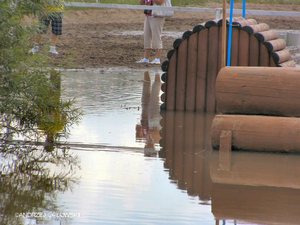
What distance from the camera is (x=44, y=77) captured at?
12.3 metres

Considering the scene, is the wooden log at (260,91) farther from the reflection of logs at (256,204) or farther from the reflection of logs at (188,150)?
the reflection of logs at (256,204)

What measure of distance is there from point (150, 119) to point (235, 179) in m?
4.05

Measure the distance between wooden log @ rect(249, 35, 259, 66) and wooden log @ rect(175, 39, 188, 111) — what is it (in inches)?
36.8

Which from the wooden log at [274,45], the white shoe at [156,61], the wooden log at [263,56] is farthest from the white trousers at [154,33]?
the wooden log at [263,56]

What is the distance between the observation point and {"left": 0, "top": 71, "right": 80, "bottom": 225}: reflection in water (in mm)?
10508

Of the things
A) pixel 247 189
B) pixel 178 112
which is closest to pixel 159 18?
pixel 178 112

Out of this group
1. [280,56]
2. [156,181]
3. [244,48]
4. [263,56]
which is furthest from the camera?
[244,48]

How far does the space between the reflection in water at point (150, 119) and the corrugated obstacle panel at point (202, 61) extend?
42 cm

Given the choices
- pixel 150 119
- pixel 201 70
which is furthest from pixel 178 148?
pixel 201 70

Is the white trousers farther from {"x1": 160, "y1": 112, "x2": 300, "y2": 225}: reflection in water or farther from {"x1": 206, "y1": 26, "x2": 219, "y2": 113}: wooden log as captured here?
{"x1": 160, "y1": 112, "x2": 300, "y2": 225}: reflection in water

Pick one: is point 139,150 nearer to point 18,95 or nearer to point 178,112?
point 18,95

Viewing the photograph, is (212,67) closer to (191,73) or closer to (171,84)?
(191,73)

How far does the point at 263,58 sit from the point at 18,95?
434 cm

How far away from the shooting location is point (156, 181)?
428 inches
